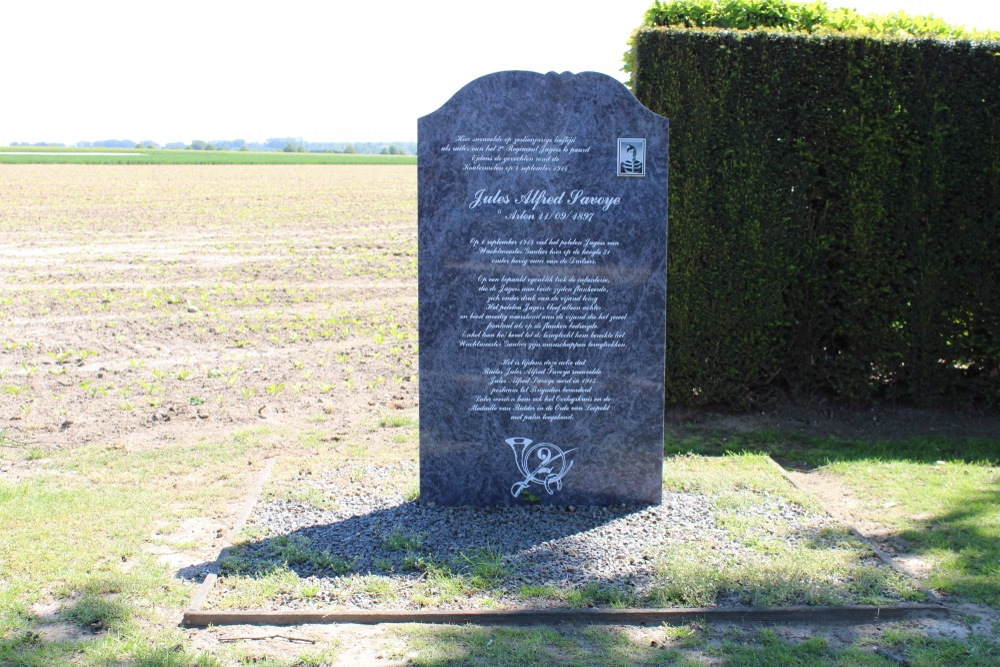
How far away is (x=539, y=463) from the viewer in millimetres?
5645

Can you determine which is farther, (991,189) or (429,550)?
(991,189)

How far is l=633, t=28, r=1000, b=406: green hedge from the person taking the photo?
7602 mm

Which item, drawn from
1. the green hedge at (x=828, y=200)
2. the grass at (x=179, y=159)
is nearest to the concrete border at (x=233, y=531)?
the green hedge at (x=828, y=200)

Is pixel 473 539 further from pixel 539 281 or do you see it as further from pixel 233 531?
pixel 539 281

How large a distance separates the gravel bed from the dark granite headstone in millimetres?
286

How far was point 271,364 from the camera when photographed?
30.6 ft

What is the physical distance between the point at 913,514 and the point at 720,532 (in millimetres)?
1414

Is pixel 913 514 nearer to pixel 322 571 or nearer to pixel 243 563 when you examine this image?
pixel 322 571

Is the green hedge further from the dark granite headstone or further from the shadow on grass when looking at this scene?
the dark granite headstone

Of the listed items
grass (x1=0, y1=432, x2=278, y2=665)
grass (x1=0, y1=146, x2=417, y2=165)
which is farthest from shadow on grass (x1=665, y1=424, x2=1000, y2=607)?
grass (x1=0, y1=146, x2=417, y2=165)

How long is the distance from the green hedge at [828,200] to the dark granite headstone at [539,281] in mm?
2280

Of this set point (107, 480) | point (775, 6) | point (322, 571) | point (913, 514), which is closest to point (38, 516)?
point (107, 480)

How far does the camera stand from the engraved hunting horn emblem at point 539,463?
18.5ft

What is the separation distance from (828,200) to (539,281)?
3467mm
